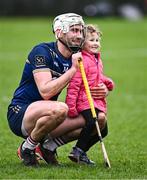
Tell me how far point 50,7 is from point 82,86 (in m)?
47.3

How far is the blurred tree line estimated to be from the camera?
5516cm

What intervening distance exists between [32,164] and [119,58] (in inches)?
712

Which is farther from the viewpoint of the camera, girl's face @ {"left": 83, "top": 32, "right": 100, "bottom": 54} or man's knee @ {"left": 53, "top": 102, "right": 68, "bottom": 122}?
girl's face @ {"left": 83, "top": 32, "right": 100, "bottom": 54}

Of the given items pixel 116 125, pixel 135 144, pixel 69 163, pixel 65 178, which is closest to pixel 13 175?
pixel 65 178

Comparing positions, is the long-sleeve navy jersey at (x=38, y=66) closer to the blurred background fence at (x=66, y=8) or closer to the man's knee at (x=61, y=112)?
the man's knee at (x=61, y=112)

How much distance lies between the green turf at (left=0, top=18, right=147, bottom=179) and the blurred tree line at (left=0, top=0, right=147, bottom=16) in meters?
19.5

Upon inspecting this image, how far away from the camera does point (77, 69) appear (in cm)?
917

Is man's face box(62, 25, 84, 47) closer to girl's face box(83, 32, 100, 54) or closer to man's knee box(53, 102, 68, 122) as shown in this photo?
girl's face box(83, 32, 100, 54)

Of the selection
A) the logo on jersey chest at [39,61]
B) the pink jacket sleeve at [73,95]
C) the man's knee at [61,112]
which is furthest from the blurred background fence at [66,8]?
the man's knee at [61,112]


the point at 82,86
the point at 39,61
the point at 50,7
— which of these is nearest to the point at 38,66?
the point at 39,61

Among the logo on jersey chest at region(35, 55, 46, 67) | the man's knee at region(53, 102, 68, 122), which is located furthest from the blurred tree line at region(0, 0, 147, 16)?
the man's knee at region(53, 102, 68, 122)

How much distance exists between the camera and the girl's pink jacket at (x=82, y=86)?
9234 millimetres

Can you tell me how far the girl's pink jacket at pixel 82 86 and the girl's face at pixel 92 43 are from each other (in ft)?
0.19

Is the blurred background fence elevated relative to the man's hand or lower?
lower
